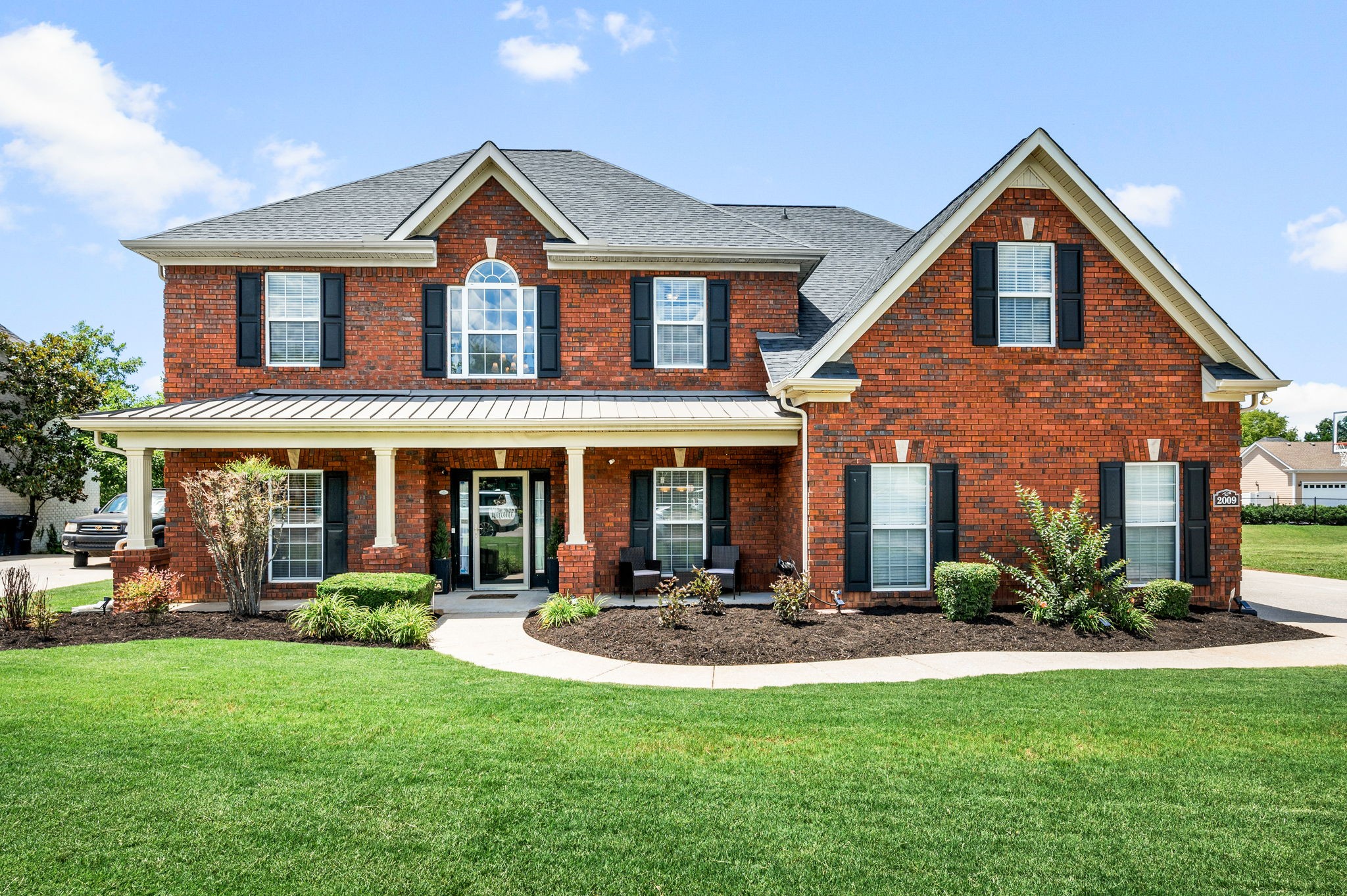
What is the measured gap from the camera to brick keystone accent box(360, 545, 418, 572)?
11750mm

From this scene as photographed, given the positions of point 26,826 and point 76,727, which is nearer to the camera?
point 26,826

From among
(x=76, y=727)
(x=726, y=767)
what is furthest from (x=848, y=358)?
(x=76, y=727)

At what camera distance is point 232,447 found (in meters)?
11.9

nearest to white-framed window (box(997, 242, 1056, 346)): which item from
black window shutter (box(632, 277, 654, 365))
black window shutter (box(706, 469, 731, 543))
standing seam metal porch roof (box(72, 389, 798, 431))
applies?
standing seam metal porch roof (box(72, 389, 798, 431))

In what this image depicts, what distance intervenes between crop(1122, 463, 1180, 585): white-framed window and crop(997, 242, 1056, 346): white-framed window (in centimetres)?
256

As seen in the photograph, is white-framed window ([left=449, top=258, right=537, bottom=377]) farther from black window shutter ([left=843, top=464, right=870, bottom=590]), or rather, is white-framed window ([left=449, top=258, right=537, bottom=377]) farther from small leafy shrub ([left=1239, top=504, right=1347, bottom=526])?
small leafy shrub ([left=1239, top=504, right=1347, bottom=526])

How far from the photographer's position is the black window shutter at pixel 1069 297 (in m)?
11.6

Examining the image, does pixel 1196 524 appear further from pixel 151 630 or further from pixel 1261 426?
pixel 1261 426

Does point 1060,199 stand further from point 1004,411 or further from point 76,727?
point 76,727

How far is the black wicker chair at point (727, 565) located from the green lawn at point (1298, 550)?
13.9 meters

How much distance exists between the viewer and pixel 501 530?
45.2 ft

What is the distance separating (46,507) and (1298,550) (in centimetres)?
3975

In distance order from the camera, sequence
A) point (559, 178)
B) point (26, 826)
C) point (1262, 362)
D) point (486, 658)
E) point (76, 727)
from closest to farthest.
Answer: point (26, 826) < point (76, 727) < point (486, 658) < point (1262, 362) < point (559, 178)

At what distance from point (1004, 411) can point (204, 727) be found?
35.3 feet
